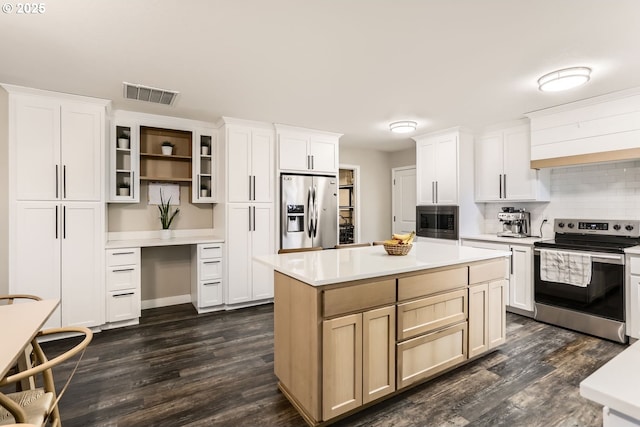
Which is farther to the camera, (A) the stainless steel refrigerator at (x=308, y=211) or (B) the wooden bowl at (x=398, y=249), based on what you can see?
(A) the stainless steel refrigerator at (x=308, y=211)

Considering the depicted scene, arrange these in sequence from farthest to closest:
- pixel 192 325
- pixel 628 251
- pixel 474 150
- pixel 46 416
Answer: pixel 474 150, pixel 192 325, pixel 628 251, pixel 46 416

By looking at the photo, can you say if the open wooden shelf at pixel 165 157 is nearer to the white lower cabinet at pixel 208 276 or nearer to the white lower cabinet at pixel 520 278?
the white lower cabinet at pixel 208 276

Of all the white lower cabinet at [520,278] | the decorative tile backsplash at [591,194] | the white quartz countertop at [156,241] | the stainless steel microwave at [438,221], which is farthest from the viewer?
the stainless steel microwave at [438,221]

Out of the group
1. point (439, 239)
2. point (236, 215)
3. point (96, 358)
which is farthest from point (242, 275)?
point (439, 239)

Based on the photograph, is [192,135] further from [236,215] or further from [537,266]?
[537,266]

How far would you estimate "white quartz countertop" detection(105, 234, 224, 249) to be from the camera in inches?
142

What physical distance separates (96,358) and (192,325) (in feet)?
3.17

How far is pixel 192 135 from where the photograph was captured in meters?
4.33

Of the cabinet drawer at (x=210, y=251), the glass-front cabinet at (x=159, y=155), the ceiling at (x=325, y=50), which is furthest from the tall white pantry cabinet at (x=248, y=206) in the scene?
the ceiling at (x=325, y=50)

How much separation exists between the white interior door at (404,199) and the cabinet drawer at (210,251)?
3.61 m

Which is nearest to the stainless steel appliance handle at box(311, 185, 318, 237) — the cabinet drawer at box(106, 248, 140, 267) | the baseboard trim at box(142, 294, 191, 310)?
the baseboard trim at box(142, 294, 191, 310)

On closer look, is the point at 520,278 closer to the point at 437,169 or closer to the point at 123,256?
the point at 437,169

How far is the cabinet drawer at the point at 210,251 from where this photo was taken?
4027mm

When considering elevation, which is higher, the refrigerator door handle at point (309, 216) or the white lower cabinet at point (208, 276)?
the refrigerator door handle at point (309, 216)
